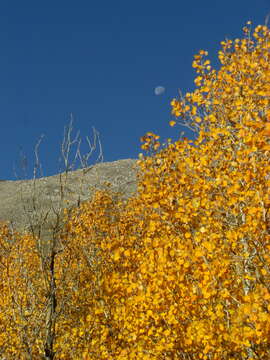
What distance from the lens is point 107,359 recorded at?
43.1ft

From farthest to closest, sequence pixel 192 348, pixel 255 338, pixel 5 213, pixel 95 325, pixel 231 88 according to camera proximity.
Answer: pixel 5 213 < pixel 95 325 < pixel 231 88 < pixel 192 348 < pixel 255 338

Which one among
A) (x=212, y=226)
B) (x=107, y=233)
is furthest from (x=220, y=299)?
(x=107, y=233)

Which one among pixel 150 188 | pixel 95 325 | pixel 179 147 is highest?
pixel 179 147

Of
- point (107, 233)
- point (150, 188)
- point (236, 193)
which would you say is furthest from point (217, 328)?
point (107, 233)

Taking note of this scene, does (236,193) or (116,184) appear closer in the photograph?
(236,193)

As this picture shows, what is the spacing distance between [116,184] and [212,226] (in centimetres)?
9960

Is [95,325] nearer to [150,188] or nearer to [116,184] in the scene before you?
[150,188]

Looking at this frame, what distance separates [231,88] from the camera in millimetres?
13766

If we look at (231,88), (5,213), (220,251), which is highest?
(5,213)

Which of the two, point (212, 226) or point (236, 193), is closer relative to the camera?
point (236, 193)

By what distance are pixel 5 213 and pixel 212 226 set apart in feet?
312

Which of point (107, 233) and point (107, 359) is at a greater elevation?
point (107, 233)

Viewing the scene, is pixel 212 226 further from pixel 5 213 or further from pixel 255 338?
pixel 5 213

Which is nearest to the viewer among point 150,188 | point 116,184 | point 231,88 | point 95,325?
point 150,188
